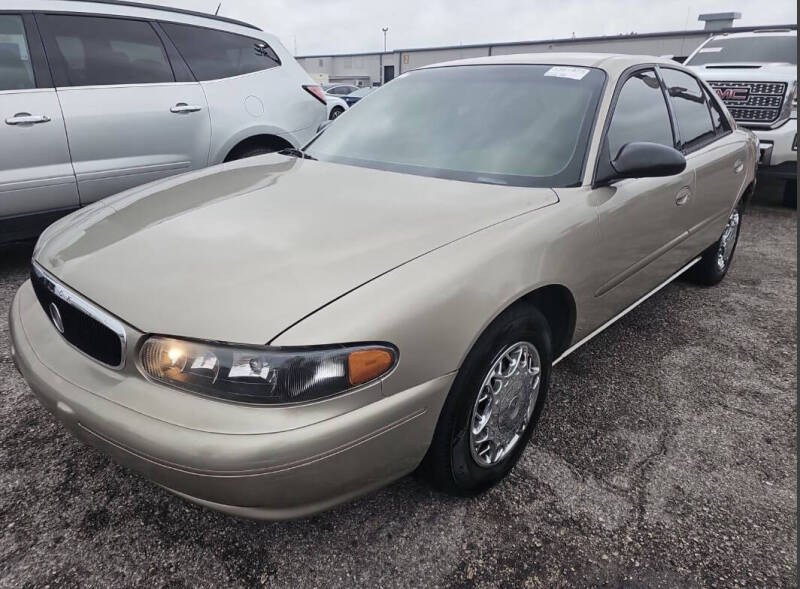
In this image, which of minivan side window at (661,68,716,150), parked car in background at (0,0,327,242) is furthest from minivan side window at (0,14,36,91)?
minivan side window at (661,68,716,150)

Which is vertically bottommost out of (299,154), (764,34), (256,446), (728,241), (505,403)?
(728,241)

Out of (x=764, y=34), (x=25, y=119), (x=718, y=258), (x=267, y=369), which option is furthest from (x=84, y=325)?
(x=764, y=34)

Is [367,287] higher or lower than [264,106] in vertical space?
lower

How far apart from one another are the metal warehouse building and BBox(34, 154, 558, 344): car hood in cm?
2292

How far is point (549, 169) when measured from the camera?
223 cm

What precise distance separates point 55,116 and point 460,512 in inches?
140

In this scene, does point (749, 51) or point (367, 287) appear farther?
point (749, 51)

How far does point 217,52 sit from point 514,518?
4.28m

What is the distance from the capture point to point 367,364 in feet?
4.66

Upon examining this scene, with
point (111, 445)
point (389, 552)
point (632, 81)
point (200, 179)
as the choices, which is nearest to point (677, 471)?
point (389, 552)

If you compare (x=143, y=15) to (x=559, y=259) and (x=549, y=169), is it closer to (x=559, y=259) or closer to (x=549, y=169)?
(x=549, y=169)

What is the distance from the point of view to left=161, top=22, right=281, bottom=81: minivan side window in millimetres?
4395

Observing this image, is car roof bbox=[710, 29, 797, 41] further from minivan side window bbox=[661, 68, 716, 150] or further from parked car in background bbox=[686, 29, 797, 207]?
minivan side window bbox=[661, 68, 716, 150]

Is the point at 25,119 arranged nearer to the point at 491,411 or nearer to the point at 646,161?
the point at 491,411
